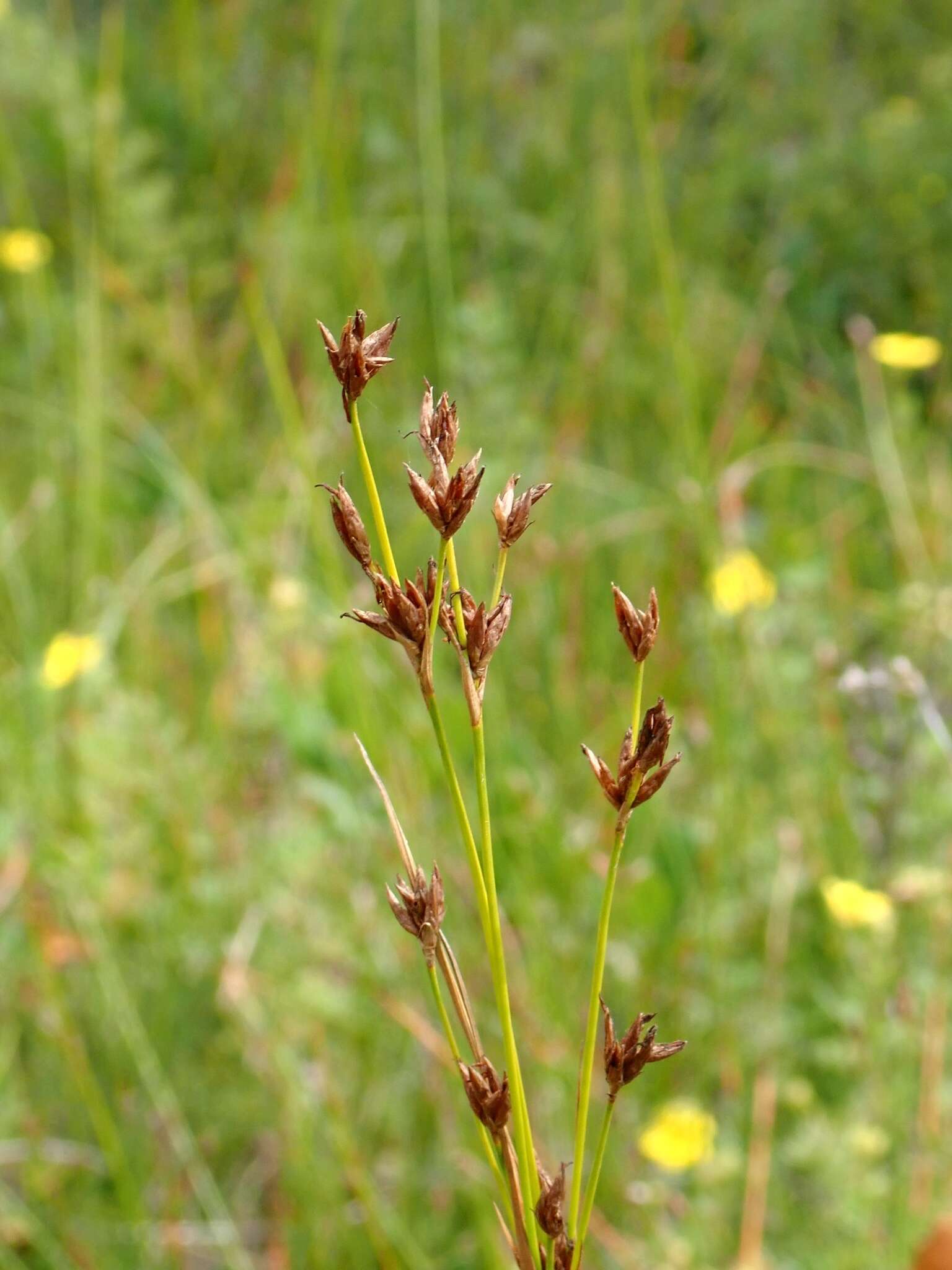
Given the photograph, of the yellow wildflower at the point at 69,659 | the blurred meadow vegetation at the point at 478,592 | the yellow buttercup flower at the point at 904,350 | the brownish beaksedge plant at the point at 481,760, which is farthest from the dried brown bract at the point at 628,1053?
the yellow buttercup flower at the point at 904,350

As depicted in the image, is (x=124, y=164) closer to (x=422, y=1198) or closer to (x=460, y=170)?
(x=460, y=170)

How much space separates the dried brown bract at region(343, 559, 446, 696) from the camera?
14.6 inches

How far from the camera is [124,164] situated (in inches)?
111

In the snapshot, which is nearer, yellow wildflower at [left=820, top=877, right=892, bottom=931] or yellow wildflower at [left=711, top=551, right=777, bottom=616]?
yellow wildflower at [left=820, top=877, right=892, bottom=931]

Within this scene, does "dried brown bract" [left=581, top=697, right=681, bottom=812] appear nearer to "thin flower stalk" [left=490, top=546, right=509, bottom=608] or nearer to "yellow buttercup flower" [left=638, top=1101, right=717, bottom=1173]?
"thin flower stalk" [left=490, top=546, right=509, bottom=608]

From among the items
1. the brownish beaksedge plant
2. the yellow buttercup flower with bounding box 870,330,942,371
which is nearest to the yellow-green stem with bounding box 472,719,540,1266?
the brownish beaksedge plant

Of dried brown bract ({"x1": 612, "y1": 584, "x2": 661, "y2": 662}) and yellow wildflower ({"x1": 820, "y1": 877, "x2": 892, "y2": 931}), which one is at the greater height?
yellow wildflower ({"x1": 820, "y1": 877, "x2": 892, "y2": 931})

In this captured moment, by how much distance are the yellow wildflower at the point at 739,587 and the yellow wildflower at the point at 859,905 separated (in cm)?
37

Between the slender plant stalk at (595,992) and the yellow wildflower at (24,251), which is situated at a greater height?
the yellow wildflower at (24,251)

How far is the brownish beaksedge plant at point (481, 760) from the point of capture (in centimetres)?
37

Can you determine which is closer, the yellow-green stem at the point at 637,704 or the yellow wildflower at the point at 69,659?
the yellow-green stem at the point at 637,704

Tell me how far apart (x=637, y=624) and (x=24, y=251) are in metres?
2.38

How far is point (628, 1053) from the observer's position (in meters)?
0.39

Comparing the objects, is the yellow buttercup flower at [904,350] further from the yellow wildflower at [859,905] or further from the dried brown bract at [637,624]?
the dried brown bract at [637,624]
